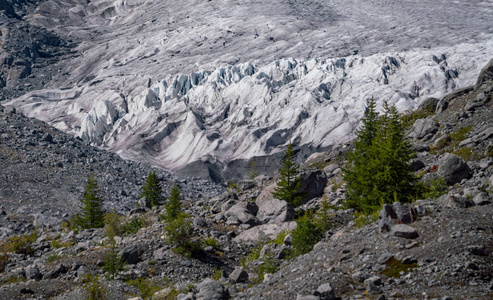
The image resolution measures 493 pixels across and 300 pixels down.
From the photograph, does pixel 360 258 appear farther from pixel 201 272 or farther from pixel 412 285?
pixel 201 272

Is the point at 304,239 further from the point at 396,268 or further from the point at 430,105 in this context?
the point at 430,105

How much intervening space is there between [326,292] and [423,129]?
87.0 feet

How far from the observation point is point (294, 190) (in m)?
29.6

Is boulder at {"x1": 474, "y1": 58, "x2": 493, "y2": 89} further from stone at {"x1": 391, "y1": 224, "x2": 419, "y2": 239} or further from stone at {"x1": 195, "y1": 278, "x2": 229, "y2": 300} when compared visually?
stone at {"x1": 195, "y1": 278, "x2": 229, "y2": 300}

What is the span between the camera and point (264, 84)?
445ft

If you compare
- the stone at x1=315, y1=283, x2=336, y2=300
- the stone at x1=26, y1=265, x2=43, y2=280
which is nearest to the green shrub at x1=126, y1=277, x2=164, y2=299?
the stone at x1=26, y1=265, x2=43, y2=280

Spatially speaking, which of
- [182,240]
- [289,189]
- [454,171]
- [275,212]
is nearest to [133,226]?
[182,240]

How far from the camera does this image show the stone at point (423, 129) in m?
32.3

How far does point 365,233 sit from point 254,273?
5.41m

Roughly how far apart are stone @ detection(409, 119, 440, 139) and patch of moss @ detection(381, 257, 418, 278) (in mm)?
23329

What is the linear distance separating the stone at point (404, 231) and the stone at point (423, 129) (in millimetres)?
21743

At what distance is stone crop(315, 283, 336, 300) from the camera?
10.5 m

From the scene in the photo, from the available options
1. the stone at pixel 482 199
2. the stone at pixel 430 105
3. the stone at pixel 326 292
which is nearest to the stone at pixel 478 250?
the stone at pixel 326 292

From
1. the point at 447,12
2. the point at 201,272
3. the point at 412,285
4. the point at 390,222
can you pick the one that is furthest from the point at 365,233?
the point at 447,12
